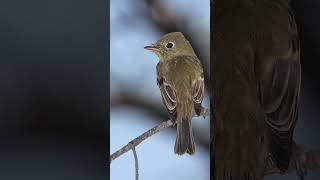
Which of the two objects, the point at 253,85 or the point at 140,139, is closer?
the point at 140,139

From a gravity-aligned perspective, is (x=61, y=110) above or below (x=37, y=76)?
below

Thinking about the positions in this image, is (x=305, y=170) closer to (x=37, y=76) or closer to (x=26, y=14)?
(x=37, y=76)

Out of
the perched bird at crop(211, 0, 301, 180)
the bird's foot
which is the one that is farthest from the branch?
the perched bird at crop(211, 0, 301, 180)

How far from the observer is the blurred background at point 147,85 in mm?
2523

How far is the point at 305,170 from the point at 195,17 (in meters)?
1.20

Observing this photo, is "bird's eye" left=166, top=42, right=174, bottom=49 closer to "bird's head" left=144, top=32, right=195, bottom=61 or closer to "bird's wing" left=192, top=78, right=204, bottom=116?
"bird's head" left=144, top=32, right=195, bottom=61

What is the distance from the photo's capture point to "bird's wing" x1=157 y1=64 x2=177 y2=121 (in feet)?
8.62

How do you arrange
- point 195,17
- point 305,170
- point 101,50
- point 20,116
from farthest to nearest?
point 305,170, point 195,17, point 101,50, point 20,116

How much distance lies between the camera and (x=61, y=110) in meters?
2.38

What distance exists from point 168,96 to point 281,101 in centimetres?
74

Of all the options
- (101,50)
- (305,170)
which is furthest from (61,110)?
(305,170)

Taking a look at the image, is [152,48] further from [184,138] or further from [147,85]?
[184,138]

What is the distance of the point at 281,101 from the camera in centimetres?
285

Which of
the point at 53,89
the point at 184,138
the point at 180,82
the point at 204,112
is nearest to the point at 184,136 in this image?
the point at 184,138
